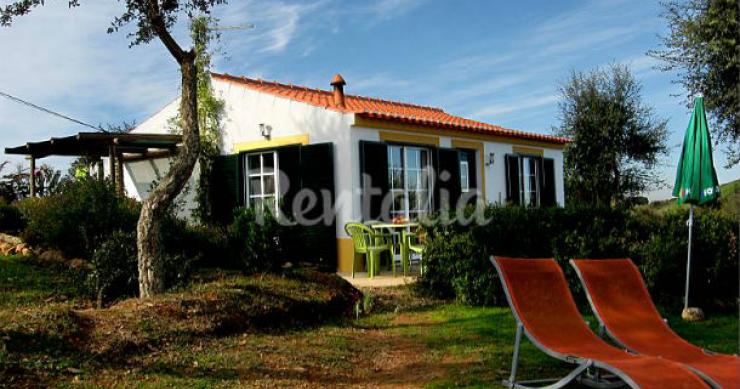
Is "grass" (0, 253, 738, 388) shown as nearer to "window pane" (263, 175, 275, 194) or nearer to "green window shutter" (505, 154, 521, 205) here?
"window pane" (263, 175, 275, 194)

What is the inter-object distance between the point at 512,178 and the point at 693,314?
9258 millimetres

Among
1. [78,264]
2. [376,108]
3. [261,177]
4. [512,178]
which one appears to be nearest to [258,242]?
[78,264]

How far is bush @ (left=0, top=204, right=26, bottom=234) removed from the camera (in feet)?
44.1

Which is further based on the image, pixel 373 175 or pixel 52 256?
pixel 373 175

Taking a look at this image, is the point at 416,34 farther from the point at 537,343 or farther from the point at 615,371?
the point at 615,371

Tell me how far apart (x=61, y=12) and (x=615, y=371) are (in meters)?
7.60

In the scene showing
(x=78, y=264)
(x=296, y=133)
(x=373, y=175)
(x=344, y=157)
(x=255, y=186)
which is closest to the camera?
(x=78, y=264)

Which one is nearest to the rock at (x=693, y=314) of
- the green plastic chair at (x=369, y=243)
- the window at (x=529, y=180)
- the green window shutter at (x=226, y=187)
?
the green plastic chair at (x=369, y=243)

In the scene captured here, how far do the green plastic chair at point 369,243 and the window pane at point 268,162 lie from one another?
2.87 m

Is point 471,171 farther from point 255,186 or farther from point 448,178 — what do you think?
point 255,186

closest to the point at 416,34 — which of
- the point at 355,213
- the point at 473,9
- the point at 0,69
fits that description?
the point at 473,9

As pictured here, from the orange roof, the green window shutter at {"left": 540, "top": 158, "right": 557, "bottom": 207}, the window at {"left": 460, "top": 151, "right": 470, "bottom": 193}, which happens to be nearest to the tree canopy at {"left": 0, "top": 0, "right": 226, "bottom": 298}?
the orange roof

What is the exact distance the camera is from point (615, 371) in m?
4.15

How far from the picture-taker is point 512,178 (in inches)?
660
